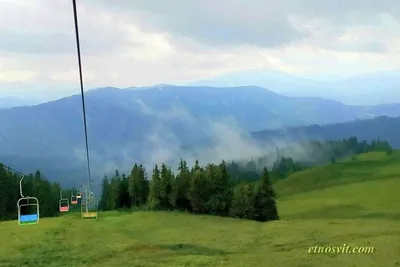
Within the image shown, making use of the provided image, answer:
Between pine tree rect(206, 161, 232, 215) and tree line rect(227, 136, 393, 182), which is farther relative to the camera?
tree line rect(227, 136, 393, 182)

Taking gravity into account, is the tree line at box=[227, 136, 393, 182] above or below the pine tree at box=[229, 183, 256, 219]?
above

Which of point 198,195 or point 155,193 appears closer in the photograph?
point 198,195

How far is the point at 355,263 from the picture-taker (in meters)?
24.4

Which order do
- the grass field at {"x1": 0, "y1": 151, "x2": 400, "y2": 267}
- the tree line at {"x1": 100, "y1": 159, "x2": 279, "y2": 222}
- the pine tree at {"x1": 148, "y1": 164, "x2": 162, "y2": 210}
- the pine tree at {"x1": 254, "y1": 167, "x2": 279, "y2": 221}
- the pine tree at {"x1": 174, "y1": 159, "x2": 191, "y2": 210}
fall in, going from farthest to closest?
1. the pine tree at {"x1": 148, "y1": 164, "x2": 162, "y2": 210}
2. the pine tree at {"x1": 174, "y1": 159, "x2": 191, "y2": 210}
3. the tree line at {"x1": 100, "y1": 159, "x2": 279, "y2": 222}
4. the pine tree at {"x1": 254, "y1": 167, "x2": 279, "y2": 221}
5. the grass field at {"x1": 0, "y1": 151, "x2": 400, "y2": 267}

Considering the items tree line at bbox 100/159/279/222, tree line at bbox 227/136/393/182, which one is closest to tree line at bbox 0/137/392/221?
tree line at bbox 100/159/279/222

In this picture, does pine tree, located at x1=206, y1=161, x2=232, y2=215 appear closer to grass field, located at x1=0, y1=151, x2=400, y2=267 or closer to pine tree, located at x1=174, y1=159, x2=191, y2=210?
pine tree, located at x1=174, y1=159, x2=191, y2=210

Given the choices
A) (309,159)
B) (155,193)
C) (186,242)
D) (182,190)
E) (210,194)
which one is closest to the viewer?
(186,242)

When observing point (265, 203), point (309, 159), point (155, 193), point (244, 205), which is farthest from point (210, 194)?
point (309, 159)

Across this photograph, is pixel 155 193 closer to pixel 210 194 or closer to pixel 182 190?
pixel 182 190

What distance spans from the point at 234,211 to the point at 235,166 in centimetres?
12331

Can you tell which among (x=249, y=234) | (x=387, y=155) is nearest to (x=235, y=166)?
(x=387, y=155)

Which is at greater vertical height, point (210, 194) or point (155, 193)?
point (155, 193)

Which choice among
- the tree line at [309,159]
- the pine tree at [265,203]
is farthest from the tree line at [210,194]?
the tree line at [309,159]

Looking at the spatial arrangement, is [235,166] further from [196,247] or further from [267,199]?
[196,247]
